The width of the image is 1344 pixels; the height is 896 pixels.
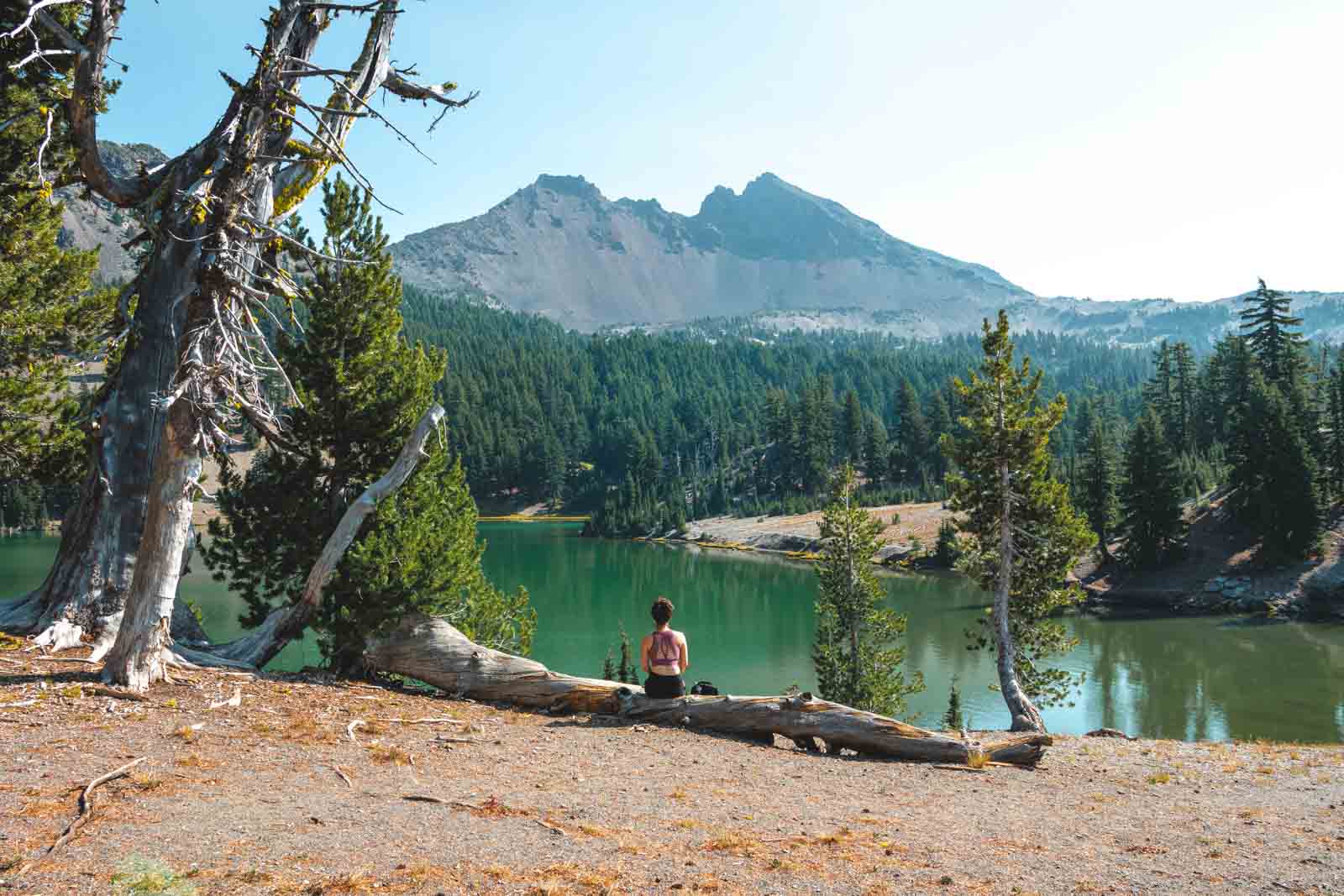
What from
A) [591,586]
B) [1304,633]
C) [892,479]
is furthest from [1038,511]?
[892,479]

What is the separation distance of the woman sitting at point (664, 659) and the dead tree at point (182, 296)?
5873mm

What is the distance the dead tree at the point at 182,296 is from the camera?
32.2 ft

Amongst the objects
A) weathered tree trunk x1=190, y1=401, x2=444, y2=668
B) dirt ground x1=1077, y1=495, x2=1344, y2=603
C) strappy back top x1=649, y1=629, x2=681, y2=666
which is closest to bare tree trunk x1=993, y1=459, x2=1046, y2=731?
strappy back top x1=649, y1=629, x2=681, y2=666

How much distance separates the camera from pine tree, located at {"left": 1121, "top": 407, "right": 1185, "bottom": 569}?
2270 inches

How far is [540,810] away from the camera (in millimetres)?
6957

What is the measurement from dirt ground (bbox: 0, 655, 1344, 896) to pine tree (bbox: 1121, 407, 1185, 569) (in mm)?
52441

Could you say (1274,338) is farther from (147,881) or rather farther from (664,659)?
(147,881)

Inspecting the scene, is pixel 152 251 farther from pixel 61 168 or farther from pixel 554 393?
pixel 554 393

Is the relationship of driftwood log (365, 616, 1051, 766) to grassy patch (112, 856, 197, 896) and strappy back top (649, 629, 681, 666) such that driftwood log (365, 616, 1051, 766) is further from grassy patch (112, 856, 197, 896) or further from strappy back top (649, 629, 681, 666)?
grassy patch (112, 856, 197, 896)

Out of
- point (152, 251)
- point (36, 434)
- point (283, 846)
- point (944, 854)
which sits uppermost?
point (152, 251)

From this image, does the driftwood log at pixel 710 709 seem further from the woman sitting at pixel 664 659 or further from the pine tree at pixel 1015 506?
the pine tree at pixel 1015 506

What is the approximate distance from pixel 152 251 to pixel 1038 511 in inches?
791

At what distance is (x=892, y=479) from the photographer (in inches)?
4473

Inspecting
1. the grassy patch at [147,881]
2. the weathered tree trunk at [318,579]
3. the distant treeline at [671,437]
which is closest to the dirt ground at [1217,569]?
the distant treeline at [671,437]
